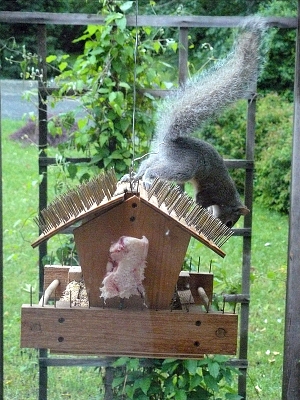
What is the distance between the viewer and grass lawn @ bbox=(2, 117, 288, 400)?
2.77 meters

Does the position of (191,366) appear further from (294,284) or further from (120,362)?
(294,284)

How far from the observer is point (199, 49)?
9.20 feet

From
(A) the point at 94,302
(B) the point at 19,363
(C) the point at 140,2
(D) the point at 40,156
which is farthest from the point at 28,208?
(A) the point at 94,302

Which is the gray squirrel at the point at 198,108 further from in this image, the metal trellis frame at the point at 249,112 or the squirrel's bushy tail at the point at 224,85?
the metal trellis frame at the point at 249,112

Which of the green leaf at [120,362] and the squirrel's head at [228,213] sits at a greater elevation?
the squirrel's head at [228,213]

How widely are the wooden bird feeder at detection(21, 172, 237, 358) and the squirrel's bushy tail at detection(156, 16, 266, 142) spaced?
56 centimetres

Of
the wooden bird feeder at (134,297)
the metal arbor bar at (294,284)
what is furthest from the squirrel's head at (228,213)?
the wooden bird feeder at (134,297)

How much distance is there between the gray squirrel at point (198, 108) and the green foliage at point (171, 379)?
640 mm

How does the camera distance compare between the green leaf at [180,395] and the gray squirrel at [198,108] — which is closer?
the gray squirrel at [198,108]

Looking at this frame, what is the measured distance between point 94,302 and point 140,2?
1406mm

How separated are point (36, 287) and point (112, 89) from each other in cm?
141

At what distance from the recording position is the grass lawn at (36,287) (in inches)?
109

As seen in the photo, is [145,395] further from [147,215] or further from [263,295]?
[263,295]

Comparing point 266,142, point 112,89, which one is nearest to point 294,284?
point 112,89
